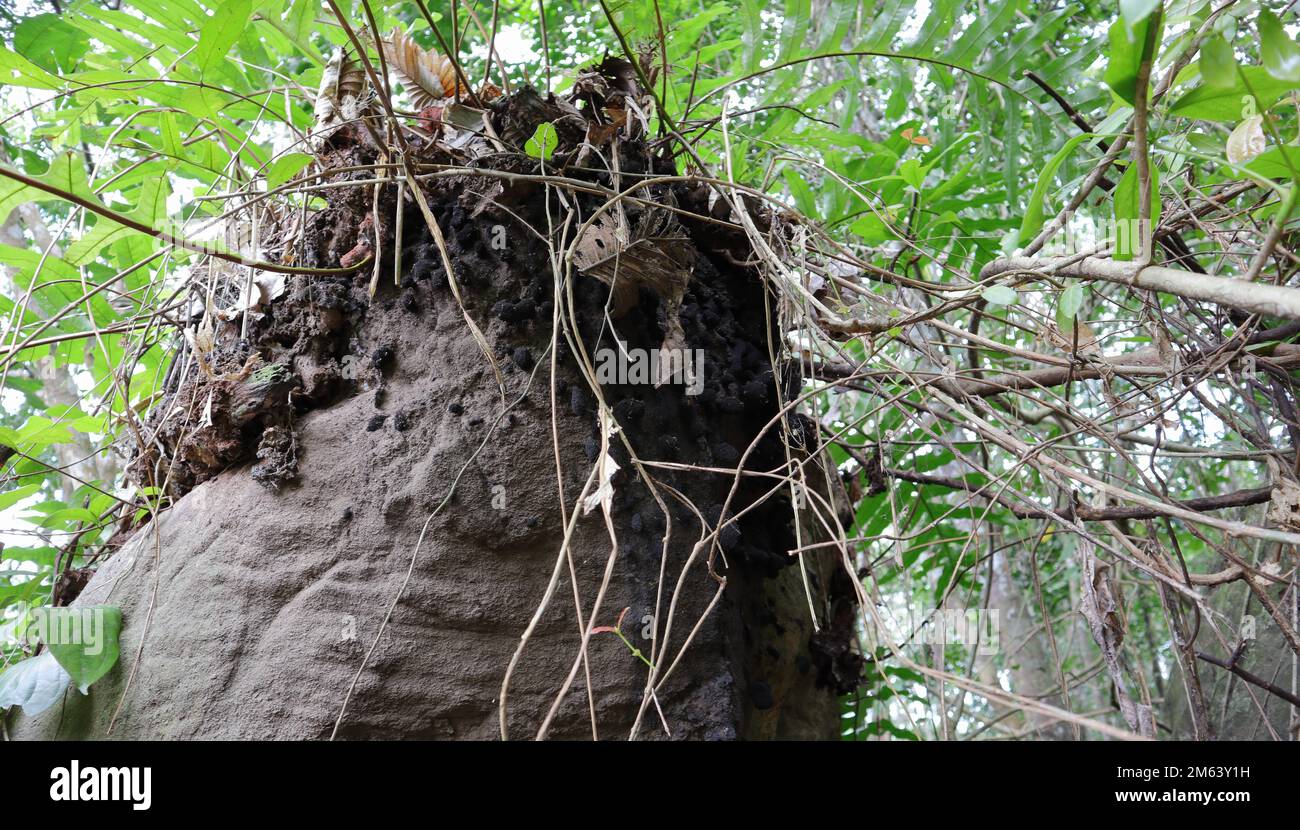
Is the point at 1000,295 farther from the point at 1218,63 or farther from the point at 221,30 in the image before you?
the point at 221,30

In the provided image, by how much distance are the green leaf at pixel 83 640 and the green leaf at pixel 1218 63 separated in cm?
175

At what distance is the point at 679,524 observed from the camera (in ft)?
4.79

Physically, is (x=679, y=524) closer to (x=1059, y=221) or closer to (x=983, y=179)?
(x=1059, y=221)

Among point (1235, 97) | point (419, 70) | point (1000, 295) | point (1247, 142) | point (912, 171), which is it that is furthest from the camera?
point (912, 171)

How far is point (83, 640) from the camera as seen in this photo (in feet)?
4.68

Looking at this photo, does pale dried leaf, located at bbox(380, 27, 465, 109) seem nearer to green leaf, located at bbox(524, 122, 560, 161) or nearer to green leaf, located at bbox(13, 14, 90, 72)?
green leaf, located at bbox(524, 122, 560, 161)

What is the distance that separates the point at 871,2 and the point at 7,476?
2.29 metres

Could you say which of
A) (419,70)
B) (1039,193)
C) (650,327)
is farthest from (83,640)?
(1039,193)

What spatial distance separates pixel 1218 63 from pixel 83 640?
1.79 m

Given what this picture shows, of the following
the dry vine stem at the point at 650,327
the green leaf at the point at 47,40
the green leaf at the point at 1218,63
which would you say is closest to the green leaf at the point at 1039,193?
the dry vine stem at the point at 650,327

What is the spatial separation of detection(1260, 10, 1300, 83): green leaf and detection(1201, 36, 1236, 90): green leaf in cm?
3

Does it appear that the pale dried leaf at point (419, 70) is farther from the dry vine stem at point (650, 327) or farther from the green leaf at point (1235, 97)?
the green leaf at point (1235, 97)

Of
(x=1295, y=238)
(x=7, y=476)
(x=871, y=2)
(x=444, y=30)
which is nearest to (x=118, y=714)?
(x=7, y=476)

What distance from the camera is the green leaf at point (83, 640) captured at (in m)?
1.40
